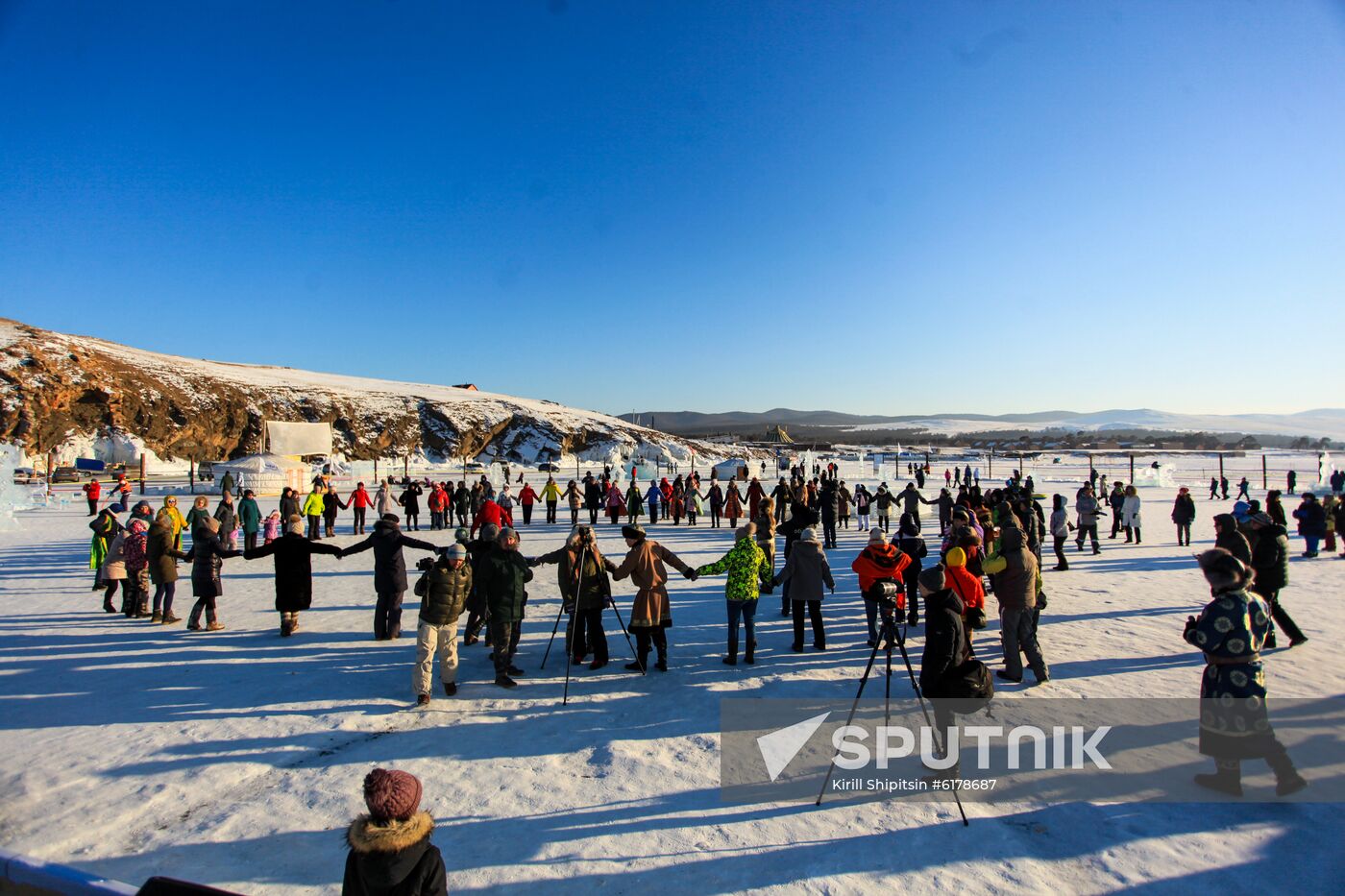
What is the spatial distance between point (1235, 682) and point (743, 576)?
3.88 meters

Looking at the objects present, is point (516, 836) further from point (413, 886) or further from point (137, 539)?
point (137, 539)

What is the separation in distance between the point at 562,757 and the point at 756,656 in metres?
2.94

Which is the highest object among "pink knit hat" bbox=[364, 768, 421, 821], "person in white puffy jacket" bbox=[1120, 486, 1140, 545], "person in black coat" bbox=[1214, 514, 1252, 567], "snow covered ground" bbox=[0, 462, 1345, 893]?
"person in black coat" bbox=[1214, 514, 1252, 567]

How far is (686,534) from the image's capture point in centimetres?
1823

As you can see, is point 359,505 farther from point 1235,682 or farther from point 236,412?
point 236,412

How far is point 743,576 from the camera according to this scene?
664cm

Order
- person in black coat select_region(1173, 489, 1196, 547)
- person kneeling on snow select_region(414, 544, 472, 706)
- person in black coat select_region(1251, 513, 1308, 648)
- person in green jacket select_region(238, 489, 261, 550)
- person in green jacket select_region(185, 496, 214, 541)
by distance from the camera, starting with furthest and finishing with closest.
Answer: person in black coat select_region(1173, 489, 1196, 547)
person in green jacket select_region(238, 489, 261, 550)
person in green jacket select_region(185, 496, 214, 541)
person in black coat select_region(1251, 513, 1308, 648)
person kneeling on snow select_region(414, 544, 472, 706)

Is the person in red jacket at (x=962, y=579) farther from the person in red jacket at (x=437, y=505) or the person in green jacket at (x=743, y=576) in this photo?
the person in red jacket at (x=437, y=505)

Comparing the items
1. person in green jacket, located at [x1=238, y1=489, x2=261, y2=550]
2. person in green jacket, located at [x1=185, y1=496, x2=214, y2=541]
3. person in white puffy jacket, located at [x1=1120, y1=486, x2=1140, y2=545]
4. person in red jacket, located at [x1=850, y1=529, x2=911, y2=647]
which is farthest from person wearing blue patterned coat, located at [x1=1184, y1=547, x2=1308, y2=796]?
person in green jacket, located at [x1=238, y1=489, x2=261, y2=550]

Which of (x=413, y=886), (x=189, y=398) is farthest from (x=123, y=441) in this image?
(x=413, y=886)

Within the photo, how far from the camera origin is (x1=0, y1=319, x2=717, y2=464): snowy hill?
154ft

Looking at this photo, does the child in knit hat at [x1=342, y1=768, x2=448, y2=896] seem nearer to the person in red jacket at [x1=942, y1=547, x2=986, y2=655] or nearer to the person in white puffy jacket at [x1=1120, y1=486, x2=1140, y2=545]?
the person in red jacket at [x1=942, y1=547, x2=986, y2=655]

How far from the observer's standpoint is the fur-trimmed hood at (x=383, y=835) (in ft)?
7.11

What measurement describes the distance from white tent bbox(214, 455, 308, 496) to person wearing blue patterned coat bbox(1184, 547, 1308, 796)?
3454 centimetres
